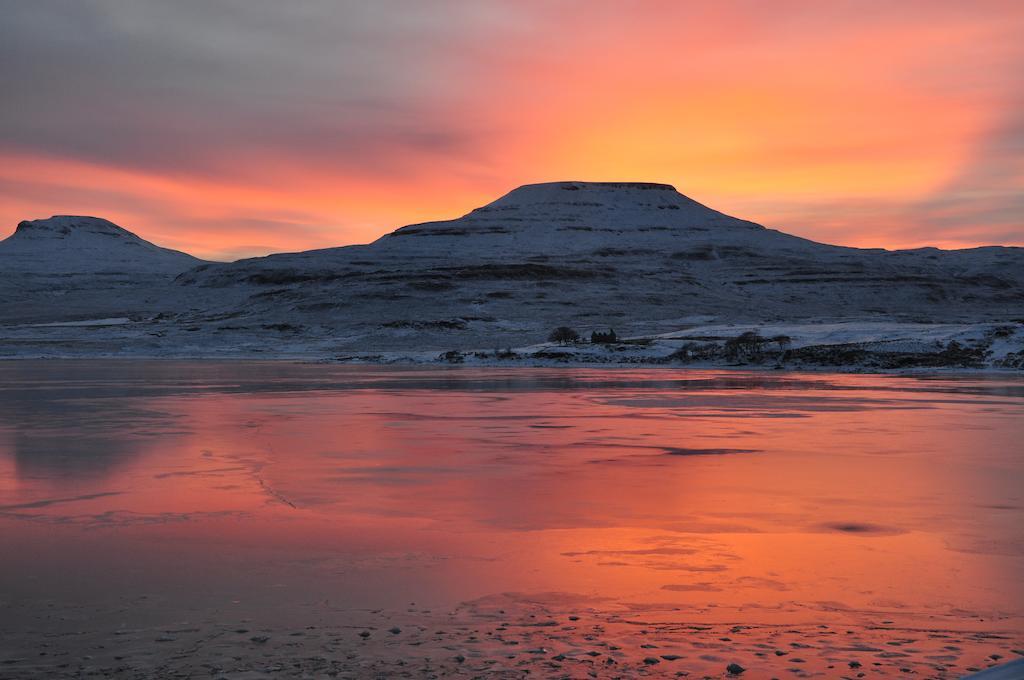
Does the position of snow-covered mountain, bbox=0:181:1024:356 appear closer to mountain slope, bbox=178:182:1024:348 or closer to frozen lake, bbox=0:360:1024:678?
mountain slope, bbox=178:182:1024:348

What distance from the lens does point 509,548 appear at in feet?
31.3

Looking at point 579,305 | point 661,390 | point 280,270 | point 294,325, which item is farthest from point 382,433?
point 280,270

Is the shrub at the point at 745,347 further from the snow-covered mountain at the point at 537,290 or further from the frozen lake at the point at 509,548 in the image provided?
the frozen lake at the point at 509,548

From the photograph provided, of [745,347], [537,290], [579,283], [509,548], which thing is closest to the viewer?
[509,548]

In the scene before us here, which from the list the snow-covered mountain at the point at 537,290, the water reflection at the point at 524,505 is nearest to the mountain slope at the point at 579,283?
the snow-covered mountain at the point at 537,290

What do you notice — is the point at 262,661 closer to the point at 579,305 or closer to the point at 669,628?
the point at 669,628

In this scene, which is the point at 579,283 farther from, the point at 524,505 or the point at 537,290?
the point at 524,505

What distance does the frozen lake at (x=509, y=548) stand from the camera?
6.57 meters

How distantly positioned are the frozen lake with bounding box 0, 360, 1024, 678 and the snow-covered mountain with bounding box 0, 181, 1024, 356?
61.8m

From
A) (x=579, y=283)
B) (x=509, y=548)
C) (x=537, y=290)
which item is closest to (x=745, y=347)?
(x=509, y=548)

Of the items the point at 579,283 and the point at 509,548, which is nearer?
the point at 509,548

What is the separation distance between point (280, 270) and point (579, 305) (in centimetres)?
5463

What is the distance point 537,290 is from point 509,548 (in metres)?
128

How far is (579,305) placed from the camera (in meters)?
127
